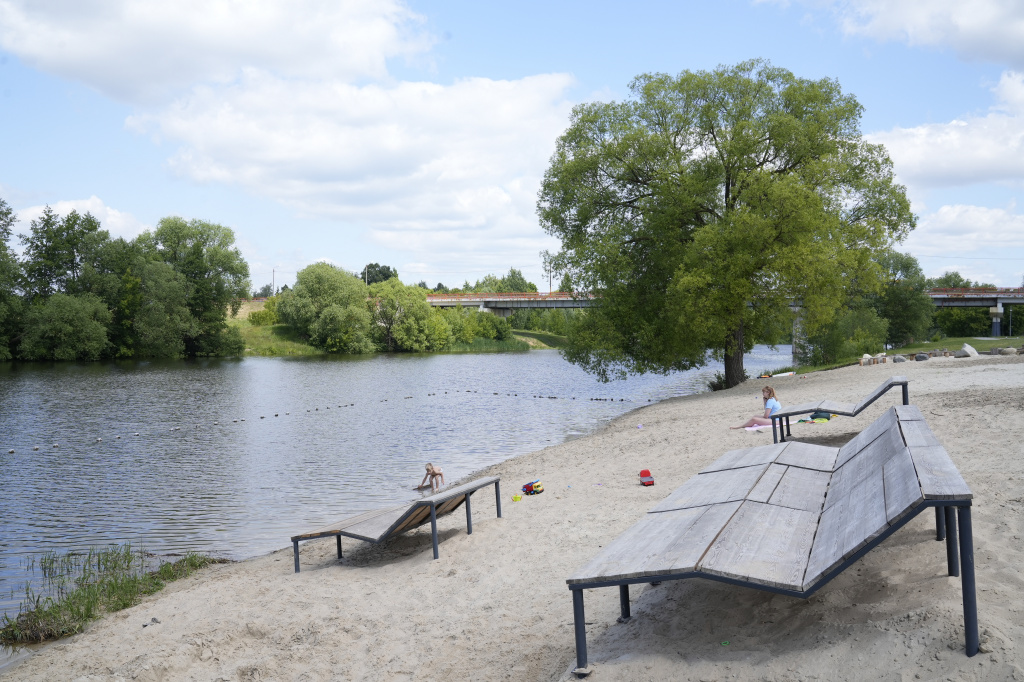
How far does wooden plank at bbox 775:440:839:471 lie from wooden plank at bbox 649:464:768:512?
33 centimetres

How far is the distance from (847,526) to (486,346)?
91.3 m

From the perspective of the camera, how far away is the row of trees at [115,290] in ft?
212

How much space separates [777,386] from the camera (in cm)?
2462

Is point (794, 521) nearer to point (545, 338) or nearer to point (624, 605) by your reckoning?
point (624, 605)

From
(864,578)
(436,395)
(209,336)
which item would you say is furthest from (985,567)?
(209,336)

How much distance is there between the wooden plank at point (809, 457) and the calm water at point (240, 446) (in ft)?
25.9

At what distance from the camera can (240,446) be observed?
2169 cm

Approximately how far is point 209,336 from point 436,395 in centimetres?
4785

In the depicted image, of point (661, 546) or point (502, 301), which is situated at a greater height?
point (502, 301)

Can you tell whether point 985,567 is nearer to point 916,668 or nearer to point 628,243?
point 916,668

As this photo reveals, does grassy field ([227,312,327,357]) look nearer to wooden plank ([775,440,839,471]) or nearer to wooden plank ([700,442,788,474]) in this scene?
wooden plank ([700,442,788,474])

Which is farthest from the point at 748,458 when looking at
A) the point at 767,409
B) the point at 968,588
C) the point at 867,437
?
the point at 767,409

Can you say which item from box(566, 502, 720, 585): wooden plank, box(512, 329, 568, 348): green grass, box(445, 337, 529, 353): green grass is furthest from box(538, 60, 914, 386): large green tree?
box(512, 329, 568, 348): green grass

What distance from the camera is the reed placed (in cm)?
778
